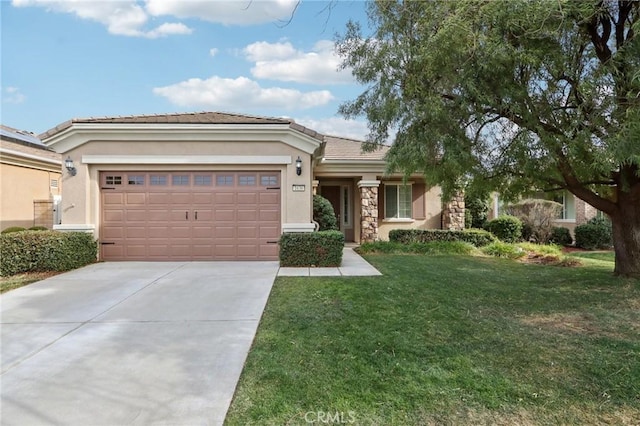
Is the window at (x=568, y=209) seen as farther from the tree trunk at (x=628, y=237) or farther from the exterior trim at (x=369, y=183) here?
the tree trunk at (x=628, y=237)

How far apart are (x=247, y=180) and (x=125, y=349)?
6969 mm

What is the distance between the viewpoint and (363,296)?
6449mm

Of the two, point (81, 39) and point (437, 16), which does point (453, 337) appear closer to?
point (437, 16)

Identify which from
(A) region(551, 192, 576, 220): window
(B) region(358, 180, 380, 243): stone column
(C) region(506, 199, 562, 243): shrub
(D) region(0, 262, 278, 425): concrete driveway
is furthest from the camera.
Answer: (A) region(551, 192, 576, 220): window

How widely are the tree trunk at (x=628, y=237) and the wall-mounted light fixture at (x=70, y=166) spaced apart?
1281cm

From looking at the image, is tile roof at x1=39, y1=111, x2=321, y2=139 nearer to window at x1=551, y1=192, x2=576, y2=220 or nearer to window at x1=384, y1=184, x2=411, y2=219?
window at x1=384, y1=184, x2=411, y2=219

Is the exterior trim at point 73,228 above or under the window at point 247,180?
under

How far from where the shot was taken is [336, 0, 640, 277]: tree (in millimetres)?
5086

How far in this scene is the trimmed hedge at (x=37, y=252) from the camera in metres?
8.53

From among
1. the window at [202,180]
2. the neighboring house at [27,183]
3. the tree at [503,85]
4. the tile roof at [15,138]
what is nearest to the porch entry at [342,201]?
the window at [202,180]

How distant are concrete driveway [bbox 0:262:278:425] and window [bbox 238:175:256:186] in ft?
11.8

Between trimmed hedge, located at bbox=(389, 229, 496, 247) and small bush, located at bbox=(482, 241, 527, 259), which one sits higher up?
trimmed hedge, located at bbox=(389, 229, 496, 247)

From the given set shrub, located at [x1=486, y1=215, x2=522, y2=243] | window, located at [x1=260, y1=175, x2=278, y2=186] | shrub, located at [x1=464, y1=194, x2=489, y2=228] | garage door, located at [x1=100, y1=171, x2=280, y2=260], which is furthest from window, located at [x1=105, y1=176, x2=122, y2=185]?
shrub, located at [x1=486, y1=215, x2=522, y2=243]

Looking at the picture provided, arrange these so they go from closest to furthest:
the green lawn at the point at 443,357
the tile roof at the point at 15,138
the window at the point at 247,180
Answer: the green lawn at the point at 443,357 → the window at the point at 247,180 → the tile roof at the point at 15,138
